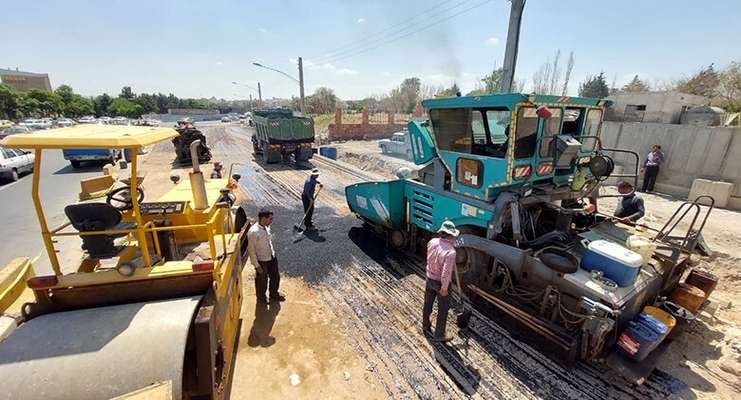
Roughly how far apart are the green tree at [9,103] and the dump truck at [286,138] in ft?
160

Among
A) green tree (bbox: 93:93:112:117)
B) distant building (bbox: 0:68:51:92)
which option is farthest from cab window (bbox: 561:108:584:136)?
distant building (bbox: 0:68:51:92)

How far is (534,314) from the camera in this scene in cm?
425

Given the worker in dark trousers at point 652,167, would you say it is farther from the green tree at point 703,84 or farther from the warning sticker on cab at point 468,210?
the green tree at point 703,84

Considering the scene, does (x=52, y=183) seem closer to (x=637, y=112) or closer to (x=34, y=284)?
(x=34, y=284)

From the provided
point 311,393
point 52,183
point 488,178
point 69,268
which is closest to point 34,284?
point 311,393

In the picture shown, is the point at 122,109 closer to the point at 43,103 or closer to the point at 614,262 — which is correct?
the point at 43,103

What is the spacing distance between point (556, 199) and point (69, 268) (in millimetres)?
8544

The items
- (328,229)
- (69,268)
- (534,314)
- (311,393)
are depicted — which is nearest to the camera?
(311,393)

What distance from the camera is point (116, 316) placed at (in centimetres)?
266

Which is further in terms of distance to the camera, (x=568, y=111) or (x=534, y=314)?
(x=568, y=111)

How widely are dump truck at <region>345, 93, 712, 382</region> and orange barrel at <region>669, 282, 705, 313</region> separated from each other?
0.08 meters

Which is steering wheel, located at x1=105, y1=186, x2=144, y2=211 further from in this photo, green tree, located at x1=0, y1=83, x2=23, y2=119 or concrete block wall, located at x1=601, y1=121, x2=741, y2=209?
green tree, located at x1=0, y1=83, x2=23, y2=119

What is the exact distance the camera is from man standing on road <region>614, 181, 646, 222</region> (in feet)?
17.7

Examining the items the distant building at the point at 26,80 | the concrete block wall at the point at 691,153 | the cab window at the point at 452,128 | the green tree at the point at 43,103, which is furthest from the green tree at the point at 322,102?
the distant building at the point at 26,80
